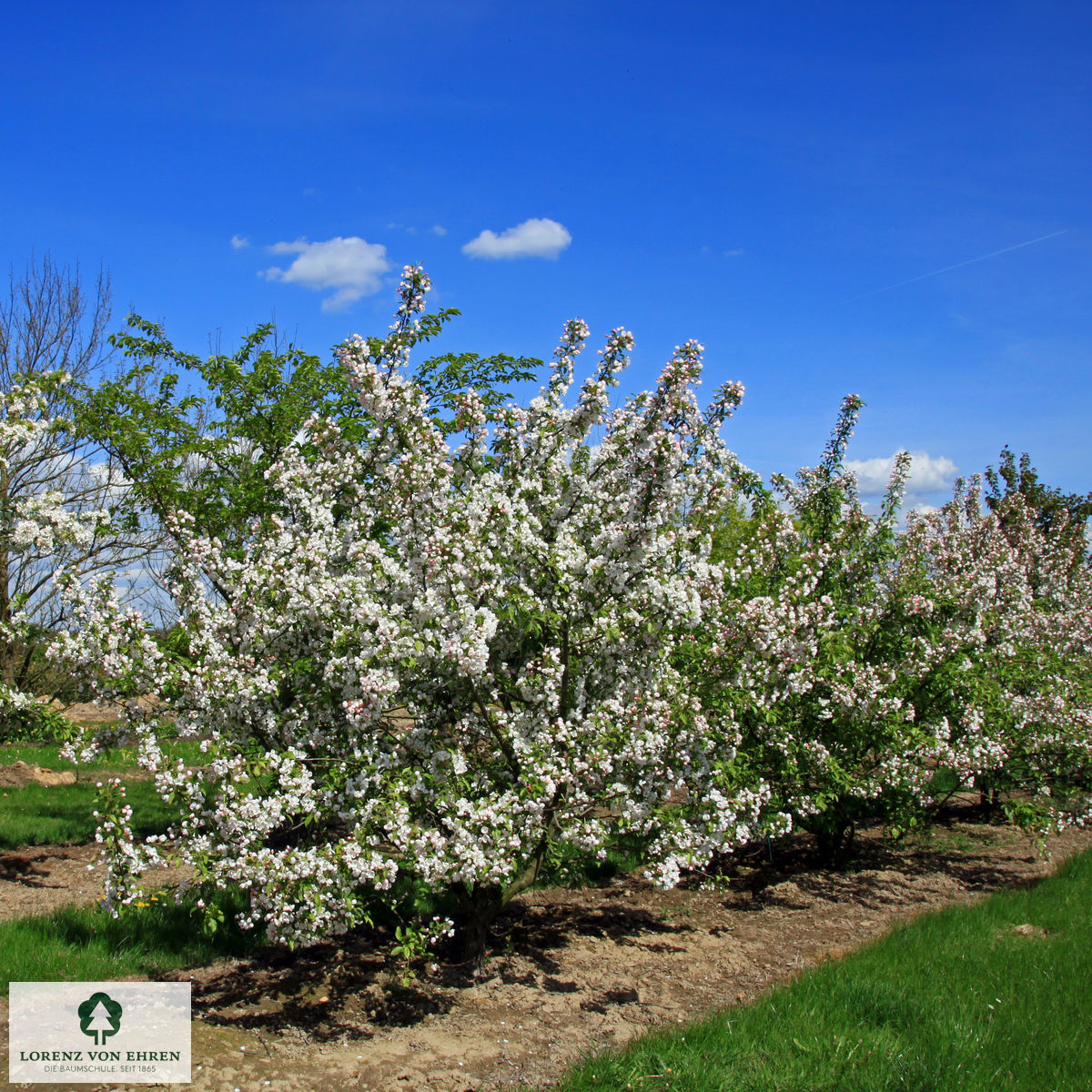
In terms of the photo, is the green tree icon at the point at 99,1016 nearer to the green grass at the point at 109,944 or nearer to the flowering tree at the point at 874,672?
the green grass at the point at 109,944

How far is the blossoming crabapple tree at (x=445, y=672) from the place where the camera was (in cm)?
562

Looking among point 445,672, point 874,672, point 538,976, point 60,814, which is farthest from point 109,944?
point 874,672

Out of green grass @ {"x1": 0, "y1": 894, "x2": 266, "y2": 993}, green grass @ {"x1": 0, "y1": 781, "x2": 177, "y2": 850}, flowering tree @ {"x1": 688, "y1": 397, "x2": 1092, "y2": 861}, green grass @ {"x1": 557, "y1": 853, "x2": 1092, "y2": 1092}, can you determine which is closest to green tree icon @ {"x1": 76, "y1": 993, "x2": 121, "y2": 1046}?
green grass @ {"x1": 0, "y1": 894, "x2": 266, "y2": 993}

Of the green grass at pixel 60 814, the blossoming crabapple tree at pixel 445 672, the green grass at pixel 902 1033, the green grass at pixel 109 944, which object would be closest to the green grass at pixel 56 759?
the green grass at pixel 60 814

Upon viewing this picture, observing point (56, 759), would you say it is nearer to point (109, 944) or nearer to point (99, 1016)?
point (109, 944)

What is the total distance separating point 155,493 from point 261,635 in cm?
484

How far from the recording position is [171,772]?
5.94 m

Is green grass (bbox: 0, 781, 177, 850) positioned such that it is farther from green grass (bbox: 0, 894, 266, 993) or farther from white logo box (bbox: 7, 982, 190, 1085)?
white logo box (bbox: 7, 982, 190, 1085)

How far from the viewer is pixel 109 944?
23.6 ft

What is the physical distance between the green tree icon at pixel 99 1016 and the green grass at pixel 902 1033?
3259mm

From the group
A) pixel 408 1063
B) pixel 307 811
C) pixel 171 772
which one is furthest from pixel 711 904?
pixel 171 772

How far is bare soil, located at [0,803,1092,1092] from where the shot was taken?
5.59 m

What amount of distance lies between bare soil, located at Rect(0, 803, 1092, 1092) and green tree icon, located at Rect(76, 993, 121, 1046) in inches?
21.6

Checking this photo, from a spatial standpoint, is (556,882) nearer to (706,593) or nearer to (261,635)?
(706,593)
